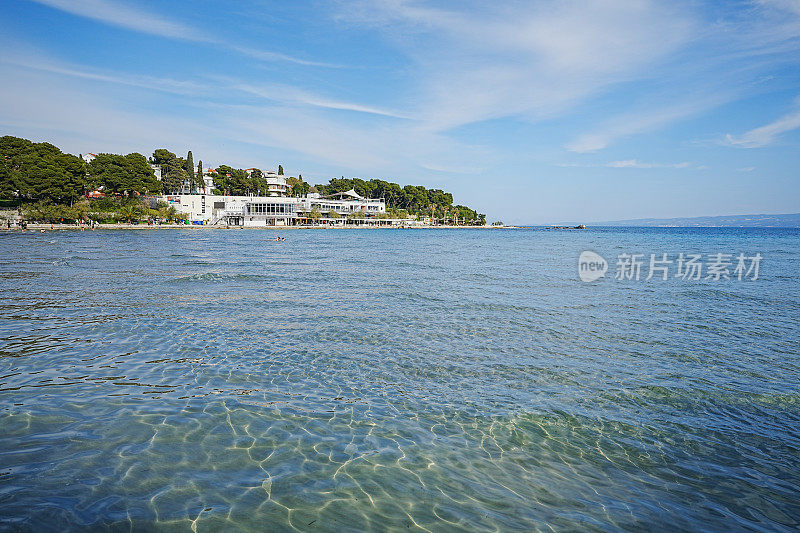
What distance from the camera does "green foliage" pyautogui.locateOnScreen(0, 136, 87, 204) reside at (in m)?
74.2

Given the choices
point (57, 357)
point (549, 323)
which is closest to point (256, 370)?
point (57, 357)

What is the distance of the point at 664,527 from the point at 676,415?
3.37 meters

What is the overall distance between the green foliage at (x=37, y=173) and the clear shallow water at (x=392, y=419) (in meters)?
79.3

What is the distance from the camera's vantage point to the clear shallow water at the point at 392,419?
5.09 meters

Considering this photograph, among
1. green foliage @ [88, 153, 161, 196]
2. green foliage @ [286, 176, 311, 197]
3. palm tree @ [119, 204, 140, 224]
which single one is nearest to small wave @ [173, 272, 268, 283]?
palm tree @ [119, 204, 140, 224]

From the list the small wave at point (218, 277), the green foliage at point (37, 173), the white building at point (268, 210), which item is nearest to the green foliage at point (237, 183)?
the white building at point (268, 210)

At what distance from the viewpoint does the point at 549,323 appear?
46.2 feet

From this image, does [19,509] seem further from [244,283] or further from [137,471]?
[244,283]

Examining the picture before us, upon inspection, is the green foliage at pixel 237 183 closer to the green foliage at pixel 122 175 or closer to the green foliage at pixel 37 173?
the green foliage at pixel 122 175

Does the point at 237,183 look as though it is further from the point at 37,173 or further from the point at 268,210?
the point at 37,173

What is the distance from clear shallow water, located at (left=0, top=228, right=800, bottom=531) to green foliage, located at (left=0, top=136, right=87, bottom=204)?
260 feet

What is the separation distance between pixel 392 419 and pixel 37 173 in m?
93.5

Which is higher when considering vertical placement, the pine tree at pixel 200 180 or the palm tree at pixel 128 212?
the pine tree at pixel 200 180

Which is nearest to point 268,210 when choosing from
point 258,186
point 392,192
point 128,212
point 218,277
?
point 258,186
